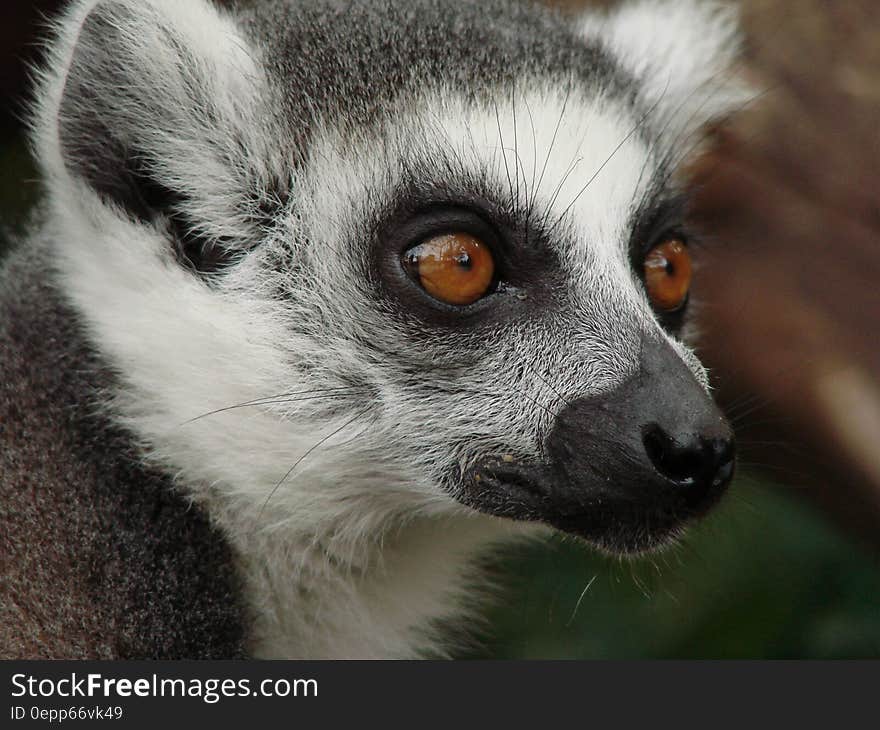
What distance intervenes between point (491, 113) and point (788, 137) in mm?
1502

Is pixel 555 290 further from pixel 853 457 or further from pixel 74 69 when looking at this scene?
pixel 853 457

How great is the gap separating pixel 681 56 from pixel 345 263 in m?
1.54

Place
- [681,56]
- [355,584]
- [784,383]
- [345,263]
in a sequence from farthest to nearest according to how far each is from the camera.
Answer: [784,383]
[681,56]
[355,584]
[345,263]

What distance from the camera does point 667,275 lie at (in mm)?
2748

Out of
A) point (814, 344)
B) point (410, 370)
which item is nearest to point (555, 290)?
point (410, 370)

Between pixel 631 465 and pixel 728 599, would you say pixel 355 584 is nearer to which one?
pixel 631 465

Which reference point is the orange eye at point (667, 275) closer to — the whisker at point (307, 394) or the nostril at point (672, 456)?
the nostril at point (672, 456)

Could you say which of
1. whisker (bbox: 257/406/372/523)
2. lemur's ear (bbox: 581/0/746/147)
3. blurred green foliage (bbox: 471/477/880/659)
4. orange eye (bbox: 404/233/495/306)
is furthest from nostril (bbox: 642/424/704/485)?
blurred green foliage (bbox: 471/477/880/659)

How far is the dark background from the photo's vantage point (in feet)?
11.0

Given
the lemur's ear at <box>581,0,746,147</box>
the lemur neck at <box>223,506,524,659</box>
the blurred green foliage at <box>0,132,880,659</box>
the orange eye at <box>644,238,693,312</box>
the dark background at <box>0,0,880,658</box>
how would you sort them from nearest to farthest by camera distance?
1. the lemur neck at <box>223,506,524,659</box>
2. the orange eye at <box>644,238,693,312</box>
3. the lemur's ear at <box>581,0,746,147</box>
4. the dark background at <box>0,0,880,658</box>
5. the blurred green foliage at <box>0,132,880,659</box>

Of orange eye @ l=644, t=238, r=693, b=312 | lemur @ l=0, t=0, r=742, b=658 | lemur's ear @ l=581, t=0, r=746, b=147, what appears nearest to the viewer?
lemur @ l=0, t=0, r=742, b=658

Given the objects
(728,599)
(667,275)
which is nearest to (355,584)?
(667,275)

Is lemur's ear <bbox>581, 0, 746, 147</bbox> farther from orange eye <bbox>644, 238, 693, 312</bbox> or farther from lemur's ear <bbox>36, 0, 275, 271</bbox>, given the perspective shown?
lemur's ear <bbox>36, 0, 275, 271</bbox>

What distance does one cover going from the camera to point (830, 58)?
11.2 ft
